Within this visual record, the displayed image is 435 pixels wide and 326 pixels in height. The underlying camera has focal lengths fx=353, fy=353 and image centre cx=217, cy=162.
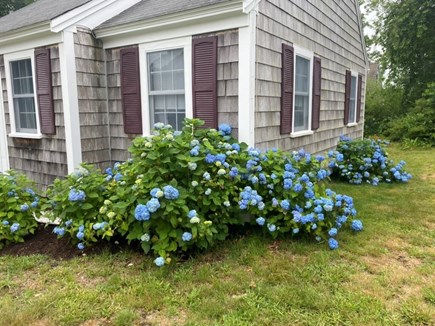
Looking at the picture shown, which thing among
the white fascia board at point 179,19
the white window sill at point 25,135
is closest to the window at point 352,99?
the white fascia board at point 179,19

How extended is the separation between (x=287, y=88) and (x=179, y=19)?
1.77 m

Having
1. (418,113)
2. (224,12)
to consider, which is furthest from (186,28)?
(418,113)

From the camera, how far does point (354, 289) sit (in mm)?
2738

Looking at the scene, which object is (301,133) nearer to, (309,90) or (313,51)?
(309,90)

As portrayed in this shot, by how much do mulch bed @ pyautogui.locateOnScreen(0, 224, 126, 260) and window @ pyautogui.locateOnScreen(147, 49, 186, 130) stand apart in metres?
1.97

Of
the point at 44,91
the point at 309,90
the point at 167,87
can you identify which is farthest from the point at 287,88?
the point at 44,91

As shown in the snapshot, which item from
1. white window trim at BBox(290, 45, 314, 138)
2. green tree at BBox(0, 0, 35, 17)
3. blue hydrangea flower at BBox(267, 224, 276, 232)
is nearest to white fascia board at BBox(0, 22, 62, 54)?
white window trim at BBox(290, 45, 314, 138)

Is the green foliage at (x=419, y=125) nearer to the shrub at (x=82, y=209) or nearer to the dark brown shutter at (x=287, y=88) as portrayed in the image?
the dark brown shutter at (x=287, y=88)

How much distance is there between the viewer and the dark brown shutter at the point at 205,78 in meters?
4.28

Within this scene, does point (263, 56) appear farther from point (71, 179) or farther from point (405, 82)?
point (405, 82)

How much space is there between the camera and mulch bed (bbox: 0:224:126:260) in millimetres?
3512

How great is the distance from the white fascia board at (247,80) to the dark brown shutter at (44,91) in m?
2.90

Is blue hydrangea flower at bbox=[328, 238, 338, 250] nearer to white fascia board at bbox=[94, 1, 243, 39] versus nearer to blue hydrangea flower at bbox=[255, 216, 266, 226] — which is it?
blue hydrangea flower at bbox=[255, 216, 266, 226]

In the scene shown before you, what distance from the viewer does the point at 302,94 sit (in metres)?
5.70
